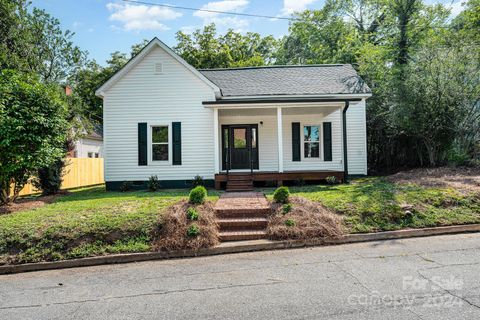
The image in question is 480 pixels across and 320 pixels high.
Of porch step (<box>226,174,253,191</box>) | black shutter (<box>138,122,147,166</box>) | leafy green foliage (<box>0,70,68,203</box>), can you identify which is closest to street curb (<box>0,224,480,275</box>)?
leafy green foliage (<box>0,70,68,203</box>)

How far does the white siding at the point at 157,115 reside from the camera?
1116cm

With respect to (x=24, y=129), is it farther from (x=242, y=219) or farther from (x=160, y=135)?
(x=242, y=219)

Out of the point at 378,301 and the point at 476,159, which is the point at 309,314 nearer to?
the point at 378,301

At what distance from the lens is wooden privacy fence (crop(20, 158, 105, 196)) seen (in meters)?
14.1

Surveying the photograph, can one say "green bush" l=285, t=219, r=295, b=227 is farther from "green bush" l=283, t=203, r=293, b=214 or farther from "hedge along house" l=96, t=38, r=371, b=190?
"hedge along house" l=96, t=38, r=371, b=190

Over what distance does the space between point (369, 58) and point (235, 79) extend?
846 centimetres

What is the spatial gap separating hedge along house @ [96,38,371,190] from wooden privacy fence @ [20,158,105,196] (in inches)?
177

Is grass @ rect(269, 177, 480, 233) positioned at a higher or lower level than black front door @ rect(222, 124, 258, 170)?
lower

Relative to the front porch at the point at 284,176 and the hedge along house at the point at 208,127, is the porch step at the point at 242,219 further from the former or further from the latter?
the hedge along house at the point at 208,127

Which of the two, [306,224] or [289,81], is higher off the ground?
[289,81]

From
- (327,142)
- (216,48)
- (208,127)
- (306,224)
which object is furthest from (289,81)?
(216,48)

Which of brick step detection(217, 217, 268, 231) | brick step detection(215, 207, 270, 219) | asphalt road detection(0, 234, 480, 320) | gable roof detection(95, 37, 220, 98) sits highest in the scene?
gable roof detection(95, 37, 220, 98)

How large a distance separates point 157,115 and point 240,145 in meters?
3.88

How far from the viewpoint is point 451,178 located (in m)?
8.59
